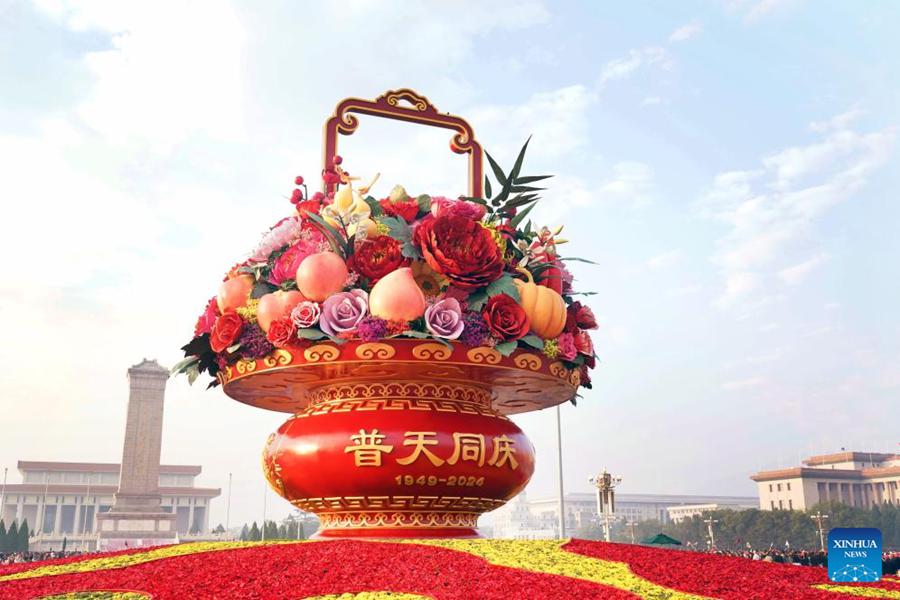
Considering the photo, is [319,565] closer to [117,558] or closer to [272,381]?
[117,558]

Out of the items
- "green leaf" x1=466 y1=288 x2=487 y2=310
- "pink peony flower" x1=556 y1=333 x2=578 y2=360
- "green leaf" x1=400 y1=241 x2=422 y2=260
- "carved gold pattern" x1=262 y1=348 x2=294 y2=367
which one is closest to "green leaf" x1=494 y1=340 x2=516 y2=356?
"green leaf" x1=466 y1=288 x2=487 y2=310

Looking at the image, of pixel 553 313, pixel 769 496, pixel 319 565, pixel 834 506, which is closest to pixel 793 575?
pixel 553 313

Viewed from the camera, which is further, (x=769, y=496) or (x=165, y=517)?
(x=769, y=496)

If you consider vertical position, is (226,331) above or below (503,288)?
below

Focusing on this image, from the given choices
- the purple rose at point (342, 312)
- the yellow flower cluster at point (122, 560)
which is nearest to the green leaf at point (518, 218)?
the purple rose at point (342, 312)

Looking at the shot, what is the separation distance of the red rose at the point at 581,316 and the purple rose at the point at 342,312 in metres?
2.02

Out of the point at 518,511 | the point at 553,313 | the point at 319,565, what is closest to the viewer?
the point at 319,565

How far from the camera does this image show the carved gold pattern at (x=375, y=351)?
6.09 metres

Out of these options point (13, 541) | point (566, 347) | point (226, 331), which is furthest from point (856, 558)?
point (13, 541)

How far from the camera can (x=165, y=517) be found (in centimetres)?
7231

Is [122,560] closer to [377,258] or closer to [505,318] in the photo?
[377,258]

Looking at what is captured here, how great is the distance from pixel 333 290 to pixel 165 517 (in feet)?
240

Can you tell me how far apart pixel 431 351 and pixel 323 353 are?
2.80 ft

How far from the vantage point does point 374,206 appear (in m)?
6.99
